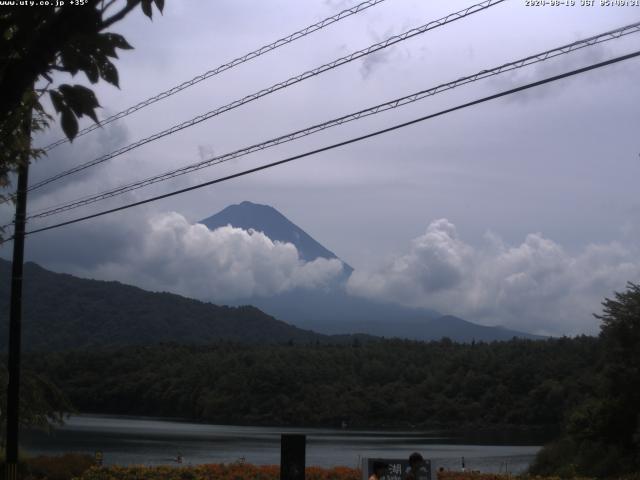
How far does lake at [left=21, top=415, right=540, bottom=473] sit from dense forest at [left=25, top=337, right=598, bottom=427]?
681cm

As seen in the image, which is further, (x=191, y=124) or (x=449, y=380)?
(x=449, y=380)

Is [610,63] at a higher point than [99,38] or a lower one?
higher

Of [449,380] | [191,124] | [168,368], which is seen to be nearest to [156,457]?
[191,124]

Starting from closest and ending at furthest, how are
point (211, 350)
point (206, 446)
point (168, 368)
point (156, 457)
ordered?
point (156, 457) → point (206, 446) → point (168, 368) → point (211, 350)

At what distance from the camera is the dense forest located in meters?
76.6

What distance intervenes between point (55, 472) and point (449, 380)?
217ft

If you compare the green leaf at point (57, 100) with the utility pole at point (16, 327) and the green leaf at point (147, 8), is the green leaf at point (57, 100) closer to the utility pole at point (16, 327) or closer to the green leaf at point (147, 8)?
the green leaf at point (147, 8)

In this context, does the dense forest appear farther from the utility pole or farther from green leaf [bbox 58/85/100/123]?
green leaf [bbox 58/85/100/123]

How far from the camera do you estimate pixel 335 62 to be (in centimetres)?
1324

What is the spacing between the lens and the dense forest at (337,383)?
7660cm

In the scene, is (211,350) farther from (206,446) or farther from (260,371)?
(206,446)

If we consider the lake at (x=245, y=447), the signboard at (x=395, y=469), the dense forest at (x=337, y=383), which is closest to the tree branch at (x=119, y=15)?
the signboard at (x=395, y=469)

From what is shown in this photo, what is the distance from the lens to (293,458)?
1462 cm

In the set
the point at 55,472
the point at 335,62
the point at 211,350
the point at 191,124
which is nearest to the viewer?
the point at 335,62
